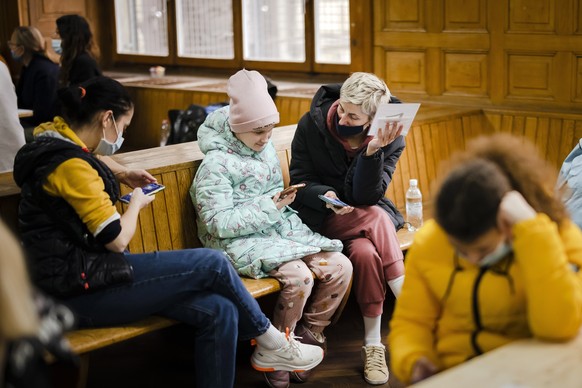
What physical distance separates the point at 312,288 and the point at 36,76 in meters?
3.48

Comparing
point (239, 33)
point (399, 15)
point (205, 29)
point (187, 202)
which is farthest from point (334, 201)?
point (205, 29)

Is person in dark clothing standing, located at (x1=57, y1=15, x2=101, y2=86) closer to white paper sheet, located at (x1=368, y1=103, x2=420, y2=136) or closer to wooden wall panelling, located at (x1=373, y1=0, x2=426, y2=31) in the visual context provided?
wooden wall panelling, located at (x1=373, y1=0, x2=426, y2=31)

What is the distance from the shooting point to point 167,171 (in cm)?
394

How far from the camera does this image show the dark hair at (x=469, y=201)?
6.80ft

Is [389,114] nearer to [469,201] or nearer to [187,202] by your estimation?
[187,202]

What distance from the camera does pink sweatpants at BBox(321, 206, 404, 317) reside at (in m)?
3.98

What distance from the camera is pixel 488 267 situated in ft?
7.38

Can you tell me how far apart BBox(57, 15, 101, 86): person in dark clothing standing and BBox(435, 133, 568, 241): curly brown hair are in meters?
4.80

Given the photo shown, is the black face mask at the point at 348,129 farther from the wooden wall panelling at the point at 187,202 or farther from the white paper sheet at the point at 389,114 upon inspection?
the wooden wall panelling at the point at 187,202

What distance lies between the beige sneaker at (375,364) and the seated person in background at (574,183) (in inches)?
39.0

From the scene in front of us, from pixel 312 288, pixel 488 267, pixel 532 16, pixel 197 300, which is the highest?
pixel 532 16

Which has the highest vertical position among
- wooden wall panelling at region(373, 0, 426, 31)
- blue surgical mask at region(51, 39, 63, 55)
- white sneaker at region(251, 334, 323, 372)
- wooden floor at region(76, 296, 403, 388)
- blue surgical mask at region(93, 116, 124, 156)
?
wooden wall panelling at region(373, 0, 426, 31)

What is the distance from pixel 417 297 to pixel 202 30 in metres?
6.41

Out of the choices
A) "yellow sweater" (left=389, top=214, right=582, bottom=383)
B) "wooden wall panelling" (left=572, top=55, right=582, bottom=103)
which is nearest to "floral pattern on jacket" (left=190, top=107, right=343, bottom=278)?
"yellow sweater" (left=389, top=214, right=582, bottom=383)
